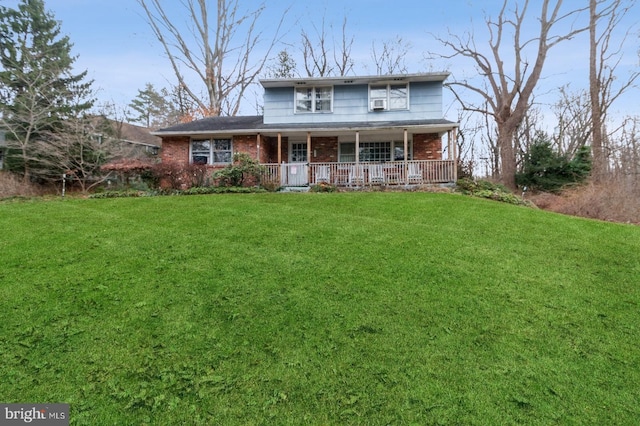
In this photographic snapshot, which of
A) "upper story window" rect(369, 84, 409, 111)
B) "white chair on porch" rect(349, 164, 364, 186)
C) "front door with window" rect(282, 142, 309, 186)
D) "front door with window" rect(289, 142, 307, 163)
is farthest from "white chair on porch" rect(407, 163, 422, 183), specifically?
"front door with window" rect(289, 142, 307, 163)

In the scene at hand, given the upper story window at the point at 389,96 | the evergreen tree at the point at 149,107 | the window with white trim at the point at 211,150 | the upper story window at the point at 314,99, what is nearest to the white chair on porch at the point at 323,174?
the upper story window at the point at 314,99

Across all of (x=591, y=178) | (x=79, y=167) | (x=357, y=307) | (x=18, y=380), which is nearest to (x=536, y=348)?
(x=357, y=307)

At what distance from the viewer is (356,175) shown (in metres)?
13.4

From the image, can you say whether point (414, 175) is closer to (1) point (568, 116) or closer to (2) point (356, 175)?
(2) point (356, 175)

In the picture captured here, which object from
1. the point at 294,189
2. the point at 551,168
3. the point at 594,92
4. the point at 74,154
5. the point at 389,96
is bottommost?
the point at 294,189

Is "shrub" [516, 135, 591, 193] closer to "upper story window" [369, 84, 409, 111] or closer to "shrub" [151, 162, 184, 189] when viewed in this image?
"upper story window" [369, 84, 409, 111]

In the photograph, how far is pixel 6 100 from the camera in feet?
58.9

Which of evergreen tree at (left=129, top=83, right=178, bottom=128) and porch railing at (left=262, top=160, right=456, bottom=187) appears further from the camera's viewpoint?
evergreen tree at (left=129, top=83, right=178, bottom=128)

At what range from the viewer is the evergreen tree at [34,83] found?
16.3 meters

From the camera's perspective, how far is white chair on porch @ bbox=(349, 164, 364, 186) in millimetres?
13352

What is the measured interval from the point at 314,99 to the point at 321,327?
1351 centimetres

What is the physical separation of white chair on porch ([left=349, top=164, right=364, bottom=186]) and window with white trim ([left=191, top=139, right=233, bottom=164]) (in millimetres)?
5741

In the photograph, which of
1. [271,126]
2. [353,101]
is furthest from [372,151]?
[271,126]

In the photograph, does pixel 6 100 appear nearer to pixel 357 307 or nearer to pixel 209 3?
pixel 209 3
